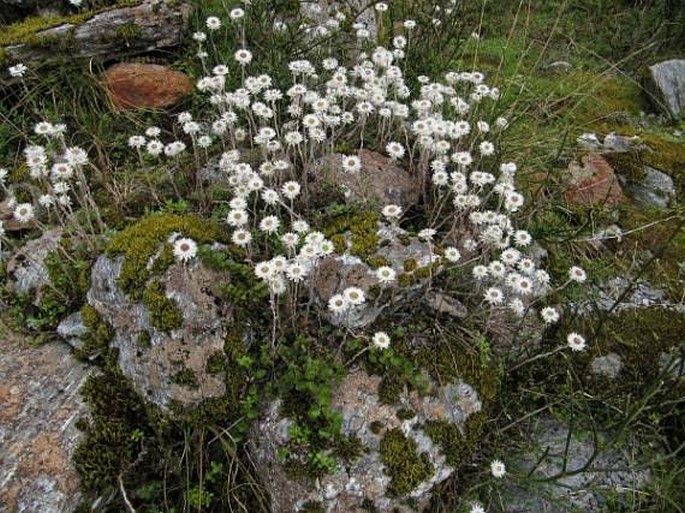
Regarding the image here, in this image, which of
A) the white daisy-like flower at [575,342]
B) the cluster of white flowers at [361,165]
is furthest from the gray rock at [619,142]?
the white daisy-like flower at [575,342]

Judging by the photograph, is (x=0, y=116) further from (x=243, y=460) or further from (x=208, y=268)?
(x=243, y=460)

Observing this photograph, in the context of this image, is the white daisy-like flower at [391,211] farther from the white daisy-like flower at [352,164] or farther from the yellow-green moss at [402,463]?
the yellow-green moss at [402,463]

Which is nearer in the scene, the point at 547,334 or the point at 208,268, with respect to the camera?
the point at 208,268

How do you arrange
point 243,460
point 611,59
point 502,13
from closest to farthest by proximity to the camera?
point 243,460 < point 611,59 < point 502,13

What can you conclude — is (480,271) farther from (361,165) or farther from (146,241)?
(146,241)

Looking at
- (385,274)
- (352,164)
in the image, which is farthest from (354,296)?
(352,164)

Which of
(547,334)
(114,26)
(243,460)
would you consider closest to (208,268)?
(243,460)
